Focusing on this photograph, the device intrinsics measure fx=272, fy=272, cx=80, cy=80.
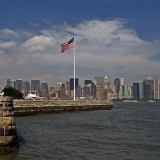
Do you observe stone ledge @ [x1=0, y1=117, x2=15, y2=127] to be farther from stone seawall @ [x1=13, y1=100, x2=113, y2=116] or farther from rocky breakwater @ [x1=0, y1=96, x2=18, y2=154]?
stone seawall @ [x1=13, y1=100, x2=113, y2=116]

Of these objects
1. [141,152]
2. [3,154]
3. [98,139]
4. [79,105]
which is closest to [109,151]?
[141,152]

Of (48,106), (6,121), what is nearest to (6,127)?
(6,121)

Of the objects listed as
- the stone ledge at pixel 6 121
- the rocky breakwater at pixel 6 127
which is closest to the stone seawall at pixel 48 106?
the rocky breakwater at pixel 6 127

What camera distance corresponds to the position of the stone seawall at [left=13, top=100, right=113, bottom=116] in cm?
4813

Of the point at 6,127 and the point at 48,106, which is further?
the point at 48,106

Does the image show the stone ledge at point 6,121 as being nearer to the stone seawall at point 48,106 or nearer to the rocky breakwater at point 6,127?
the rocky breakwater at point 6,127

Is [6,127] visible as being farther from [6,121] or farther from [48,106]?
[48,106]

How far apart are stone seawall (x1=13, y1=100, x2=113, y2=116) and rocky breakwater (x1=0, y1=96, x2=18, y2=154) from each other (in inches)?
1225

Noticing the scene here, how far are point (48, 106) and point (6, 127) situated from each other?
41.2 metres

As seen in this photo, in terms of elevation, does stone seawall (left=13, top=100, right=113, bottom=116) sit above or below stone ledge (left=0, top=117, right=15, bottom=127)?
below

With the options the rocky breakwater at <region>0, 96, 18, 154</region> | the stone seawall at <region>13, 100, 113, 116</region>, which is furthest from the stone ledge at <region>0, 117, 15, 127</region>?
the stone seawall at <region>13, 100, 113, 116</region>

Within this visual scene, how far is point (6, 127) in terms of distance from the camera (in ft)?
49.0

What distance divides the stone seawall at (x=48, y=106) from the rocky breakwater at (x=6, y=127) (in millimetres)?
31126

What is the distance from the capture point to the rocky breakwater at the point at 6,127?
48.8 ft
